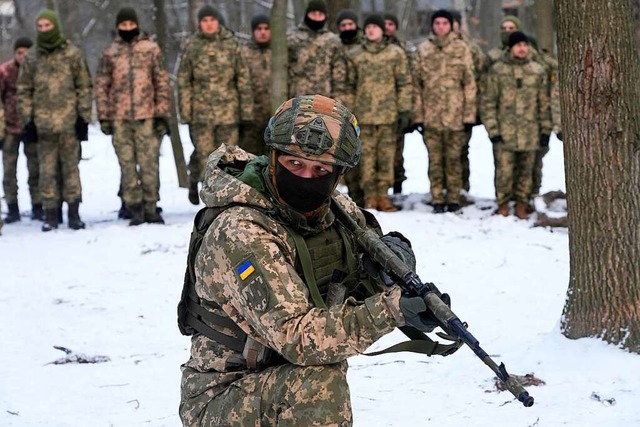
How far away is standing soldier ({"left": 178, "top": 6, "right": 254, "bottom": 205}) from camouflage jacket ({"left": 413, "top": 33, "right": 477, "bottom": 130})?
6.39 ft

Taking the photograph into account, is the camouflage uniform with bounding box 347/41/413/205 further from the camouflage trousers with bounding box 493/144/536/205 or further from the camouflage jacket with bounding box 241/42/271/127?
the camouflage trousers with bounding box 493/144/536/205

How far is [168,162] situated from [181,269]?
9.74m

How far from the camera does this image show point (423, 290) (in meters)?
3.04

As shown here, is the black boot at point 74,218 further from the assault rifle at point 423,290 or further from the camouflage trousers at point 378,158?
the assault rifle at point 423,290

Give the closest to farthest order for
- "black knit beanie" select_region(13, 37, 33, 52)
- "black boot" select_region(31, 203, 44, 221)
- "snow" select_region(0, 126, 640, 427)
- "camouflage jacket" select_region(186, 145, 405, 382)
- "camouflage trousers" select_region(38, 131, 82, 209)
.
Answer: "camouflage jacket" select_region(186, 145, 405, 382)
"snow" select_region(0, 126, 640, 427)
"camouflage trousers" select_region(38, 131, 82, 209)
"black boot" select_region(31, 203, 44, 221)
"black knit beanie" select_region(13, 37, 33, 52)

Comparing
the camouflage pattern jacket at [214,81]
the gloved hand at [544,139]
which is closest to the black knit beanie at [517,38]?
the gloved hand at [544,139]

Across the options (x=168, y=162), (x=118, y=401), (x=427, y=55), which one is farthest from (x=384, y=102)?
(x=168, y=162)

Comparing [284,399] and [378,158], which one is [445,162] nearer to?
[378,158]

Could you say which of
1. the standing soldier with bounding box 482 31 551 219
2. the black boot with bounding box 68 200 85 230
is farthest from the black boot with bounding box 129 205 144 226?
the standing soldier with bounding box 482 31 551 219

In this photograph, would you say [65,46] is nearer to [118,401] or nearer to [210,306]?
[118,401]

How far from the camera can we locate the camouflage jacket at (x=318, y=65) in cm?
992

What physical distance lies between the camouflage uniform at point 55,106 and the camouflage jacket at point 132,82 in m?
0.19

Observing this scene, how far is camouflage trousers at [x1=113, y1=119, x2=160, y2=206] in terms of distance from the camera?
9.72m

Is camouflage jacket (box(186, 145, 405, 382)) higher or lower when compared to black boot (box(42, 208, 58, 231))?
higher
